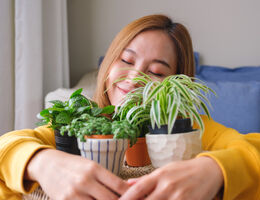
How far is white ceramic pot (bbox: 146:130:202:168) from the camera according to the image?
561 millimetres

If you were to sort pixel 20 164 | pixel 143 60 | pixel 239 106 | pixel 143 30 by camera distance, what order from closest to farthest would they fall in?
pixel 20 164, pixel 143 60, pixel 143 30, pixel 239 106

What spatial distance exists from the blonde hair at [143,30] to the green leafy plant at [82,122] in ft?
1.21

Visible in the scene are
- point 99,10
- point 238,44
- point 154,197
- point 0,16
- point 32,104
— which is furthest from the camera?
point 99,10

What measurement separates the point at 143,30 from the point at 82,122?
59 centimetres

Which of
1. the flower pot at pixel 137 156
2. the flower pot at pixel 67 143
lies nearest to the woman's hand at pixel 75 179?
the flower pot at pixel 67 143

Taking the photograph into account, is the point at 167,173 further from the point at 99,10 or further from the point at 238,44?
the point at 99,10

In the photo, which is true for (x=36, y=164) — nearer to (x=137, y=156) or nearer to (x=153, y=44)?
(x=137, y=156)

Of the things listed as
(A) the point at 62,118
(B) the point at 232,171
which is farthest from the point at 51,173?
(B) the point at 232,171

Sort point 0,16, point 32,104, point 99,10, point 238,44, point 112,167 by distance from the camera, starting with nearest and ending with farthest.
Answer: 1. point 112,167
2. point 0,16
3. point 32,104
4. point 238,44
5. point 99,10

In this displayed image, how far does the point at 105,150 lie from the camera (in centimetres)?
55

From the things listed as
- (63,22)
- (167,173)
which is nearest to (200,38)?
(63,22)

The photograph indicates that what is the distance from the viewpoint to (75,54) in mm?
2689

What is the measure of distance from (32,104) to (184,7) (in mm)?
1563

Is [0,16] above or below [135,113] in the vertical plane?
above
